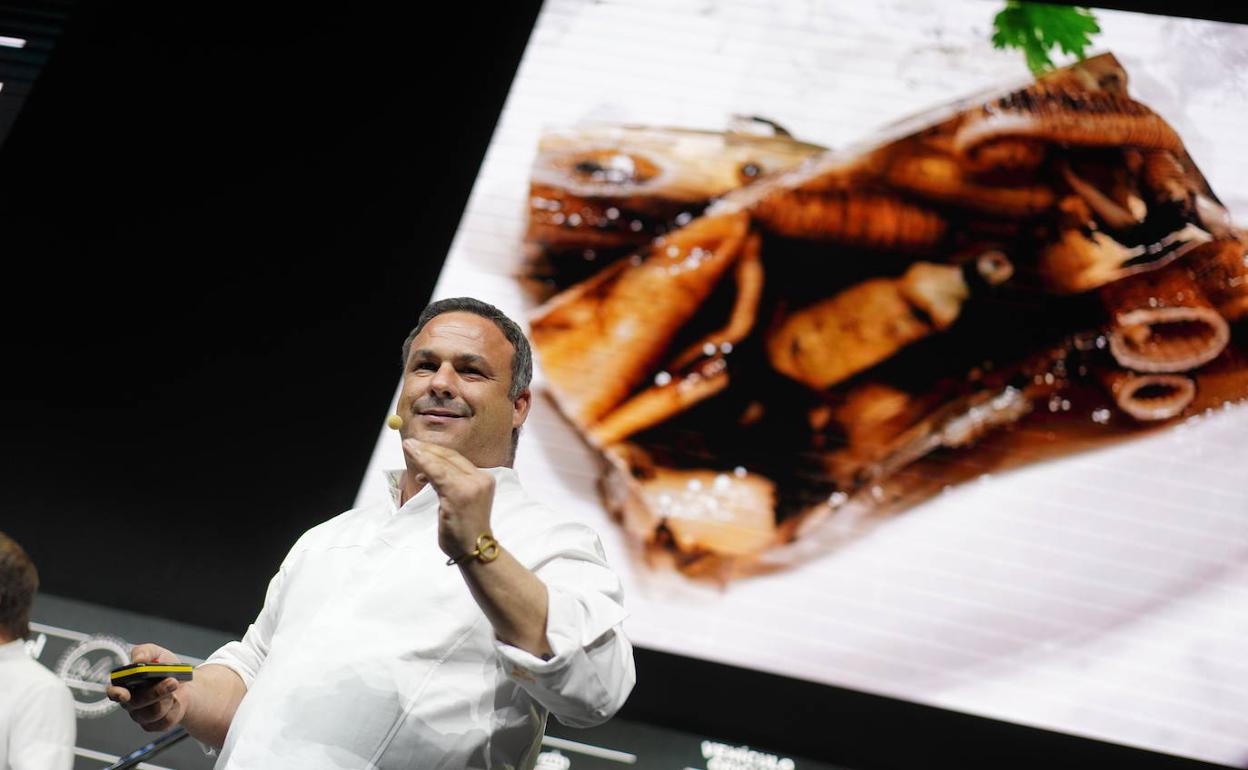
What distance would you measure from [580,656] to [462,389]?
0.51 meters

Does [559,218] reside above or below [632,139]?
below

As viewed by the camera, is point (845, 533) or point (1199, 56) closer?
point (845, 533)

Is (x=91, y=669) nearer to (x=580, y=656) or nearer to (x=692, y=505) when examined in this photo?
(x=692, y=505)

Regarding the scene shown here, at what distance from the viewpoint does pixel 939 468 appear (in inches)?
122

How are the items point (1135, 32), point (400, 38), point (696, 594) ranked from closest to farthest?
point (696, 594) < point (1135, 32) < point (400, 38)

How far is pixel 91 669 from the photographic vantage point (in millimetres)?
3156

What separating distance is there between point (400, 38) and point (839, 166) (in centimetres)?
184

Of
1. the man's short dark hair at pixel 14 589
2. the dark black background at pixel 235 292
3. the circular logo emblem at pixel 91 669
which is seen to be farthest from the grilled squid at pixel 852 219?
the circular logo emblem at pixel 91 669

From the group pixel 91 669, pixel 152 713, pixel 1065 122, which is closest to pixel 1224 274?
pixel 1065 122

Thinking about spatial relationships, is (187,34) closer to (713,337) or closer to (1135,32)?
(713,337)

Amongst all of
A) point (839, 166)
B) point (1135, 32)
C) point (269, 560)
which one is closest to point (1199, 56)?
point (1135, 32)

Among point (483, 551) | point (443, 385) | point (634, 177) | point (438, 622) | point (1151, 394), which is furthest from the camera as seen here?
point (634, 177)

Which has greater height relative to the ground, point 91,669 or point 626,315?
point 626,315

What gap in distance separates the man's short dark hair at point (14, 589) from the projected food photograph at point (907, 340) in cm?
99
